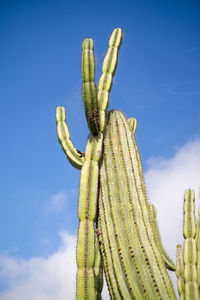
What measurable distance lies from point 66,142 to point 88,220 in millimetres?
1658

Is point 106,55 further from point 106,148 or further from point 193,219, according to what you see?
point 193,219

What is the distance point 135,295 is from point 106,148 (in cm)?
184

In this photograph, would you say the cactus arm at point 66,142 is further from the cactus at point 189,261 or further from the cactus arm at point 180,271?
the cactus arm at point 180,271

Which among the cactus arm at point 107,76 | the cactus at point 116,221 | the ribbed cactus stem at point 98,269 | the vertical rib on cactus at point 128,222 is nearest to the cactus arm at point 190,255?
the cactus at point 116,221

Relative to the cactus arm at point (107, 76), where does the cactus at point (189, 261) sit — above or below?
below

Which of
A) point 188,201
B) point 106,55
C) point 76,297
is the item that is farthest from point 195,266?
point 106,55

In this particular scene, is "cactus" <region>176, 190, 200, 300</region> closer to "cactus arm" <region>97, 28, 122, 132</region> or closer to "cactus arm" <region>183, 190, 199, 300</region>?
"cactus arm" <region>183, 190, 199, 300</region>

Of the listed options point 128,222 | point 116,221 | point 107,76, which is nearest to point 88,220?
point 116,221

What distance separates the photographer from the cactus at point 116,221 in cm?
372

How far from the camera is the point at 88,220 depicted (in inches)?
155

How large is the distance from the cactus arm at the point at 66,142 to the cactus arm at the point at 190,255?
159 cm

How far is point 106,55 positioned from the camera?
492 centimetres

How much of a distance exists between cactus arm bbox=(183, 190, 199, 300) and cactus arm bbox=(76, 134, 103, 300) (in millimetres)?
1113

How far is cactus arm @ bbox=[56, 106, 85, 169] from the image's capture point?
16.0 feet
